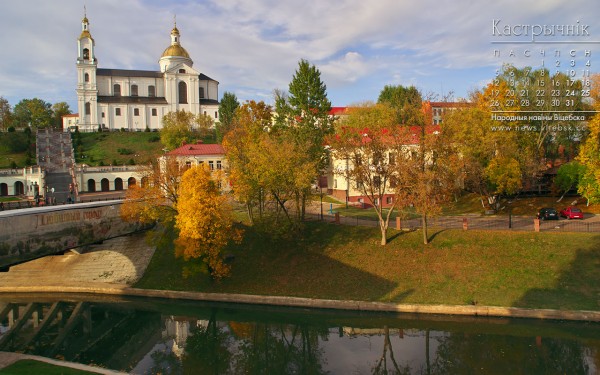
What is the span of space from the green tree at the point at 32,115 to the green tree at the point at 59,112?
64.6 inches

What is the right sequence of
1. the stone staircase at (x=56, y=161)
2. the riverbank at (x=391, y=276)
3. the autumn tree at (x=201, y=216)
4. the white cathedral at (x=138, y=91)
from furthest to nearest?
the white cathedral at (x=138, y=91), the stone staircase at (x=56, y=161), the autumn tree at (x=201, y=216), the riverbank at (x=391, y=276)

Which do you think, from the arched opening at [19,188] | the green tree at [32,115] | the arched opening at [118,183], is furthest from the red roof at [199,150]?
the green tree at [32,115]

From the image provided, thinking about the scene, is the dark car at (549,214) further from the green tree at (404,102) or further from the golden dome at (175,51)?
the golden dome at (175,51)

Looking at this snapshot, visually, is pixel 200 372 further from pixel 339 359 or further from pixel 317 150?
pixel 317 150

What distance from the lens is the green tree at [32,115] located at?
111625mm

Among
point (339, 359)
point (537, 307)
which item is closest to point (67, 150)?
point (339, 359)

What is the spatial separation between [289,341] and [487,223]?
20919mm

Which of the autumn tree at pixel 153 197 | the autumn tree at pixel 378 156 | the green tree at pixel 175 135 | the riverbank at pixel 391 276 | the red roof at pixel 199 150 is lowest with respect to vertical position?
the riverbank at pixel 391 276

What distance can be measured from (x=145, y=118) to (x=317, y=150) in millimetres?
73737

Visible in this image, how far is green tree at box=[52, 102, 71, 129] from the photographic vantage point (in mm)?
116188

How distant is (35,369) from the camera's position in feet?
63.4

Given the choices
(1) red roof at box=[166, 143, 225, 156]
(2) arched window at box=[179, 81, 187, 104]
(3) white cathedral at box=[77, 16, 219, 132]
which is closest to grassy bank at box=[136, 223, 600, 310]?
(1) red roof at box=[166, 143, 225, 156]

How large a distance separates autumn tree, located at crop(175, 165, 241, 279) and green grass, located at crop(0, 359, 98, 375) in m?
11.0

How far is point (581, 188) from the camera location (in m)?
39.3
